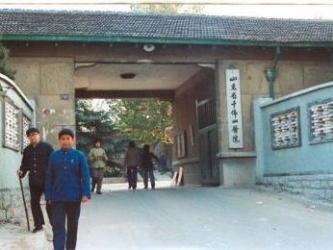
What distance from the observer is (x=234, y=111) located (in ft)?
56.4

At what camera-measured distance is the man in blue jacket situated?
23.3 ft

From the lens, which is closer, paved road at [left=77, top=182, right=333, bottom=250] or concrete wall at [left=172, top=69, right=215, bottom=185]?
paved road at [left=77, top=182, right=333, bottom=250]

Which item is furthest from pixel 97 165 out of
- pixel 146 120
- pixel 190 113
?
pixel 146 120

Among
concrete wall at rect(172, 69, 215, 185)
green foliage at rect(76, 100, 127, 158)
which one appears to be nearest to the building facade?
concrete wall at rect(172, 69, 215, 185)

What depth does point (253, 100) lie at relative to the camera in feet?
56.6

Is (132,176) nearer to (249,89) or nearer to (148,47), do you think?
(148,47)

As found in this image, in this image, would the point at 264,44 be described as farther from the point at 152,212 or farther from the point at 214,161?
the point at 152,212

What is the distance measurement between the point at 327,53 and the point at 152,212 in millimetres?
9020

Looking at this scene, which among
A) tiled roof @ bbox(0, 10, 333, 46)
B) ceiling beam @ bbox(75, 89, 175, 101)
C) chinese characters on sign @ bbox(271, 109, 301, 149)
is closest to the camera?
chinese characters on sign @ bbox(271, 109, 301, 149)

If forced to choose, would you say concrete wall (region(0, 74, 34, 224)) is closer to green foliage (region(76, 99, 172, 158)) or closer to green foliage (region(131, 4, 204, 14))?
green foliage (region(76, 99, 172, 158))

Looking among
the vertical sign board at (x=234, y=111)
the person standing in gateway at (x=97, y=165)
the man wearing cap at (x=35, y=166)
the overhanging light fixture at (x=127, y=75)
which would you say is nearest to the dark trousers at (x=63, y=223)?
the man wearing cap at (x=35, y=166)

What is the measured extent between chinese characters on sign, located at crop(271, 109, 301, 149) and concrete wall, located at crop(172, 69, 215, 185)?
146 inches

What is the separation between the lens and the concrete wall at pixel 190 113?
66.3 feet

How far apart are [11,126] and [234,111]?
24.6ft
